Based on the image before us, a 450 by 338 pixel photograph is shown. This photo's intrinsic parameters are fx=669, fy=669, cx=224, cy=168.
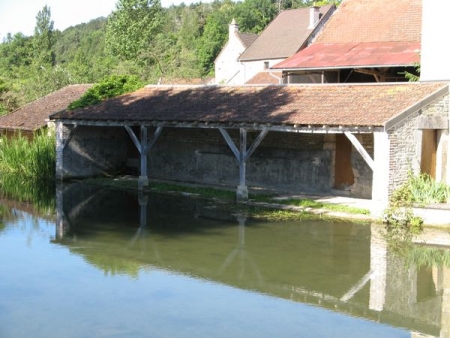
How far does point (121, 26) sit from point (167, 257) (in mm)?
51252

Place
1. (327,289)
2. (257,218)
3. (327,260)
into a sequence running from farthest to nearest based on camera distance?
(257,218), (327,260), (327,289)

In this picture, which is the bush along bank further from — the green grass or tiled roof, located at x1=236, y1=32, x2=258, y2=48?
tiled roof, located at x1=236, y1=32, x2=258, y2=48

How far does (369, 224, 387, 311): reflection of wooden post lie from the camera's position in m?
10.0

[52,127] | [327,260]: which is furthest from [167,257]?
[52,127]

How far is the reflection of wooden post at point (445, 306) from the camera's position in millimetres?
8777

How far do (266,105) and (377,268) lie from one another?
8.21 m

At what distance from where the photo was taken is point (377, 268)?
11828mm

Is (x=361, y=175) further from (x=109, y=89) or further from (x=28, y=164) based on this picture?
(x=28, y=164)

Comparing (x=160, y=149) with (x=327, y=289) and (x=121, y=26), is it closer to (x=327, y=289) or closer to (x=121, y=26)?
(x=327, y=289)

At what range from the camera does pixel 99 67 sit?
50750 millimetres

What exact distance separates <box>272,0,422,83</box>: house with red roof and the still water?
9431mm

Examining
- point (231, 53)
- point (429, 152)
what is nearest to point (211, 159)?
point (429, 152)

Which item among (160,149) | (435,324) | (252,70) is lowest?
(435,324)

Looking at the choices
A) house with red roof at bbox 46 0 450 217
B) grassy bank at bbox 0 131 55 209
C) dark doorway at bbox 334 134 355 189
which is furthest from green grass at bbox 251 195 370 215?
grassy bank at bbox 0 131 55 209
